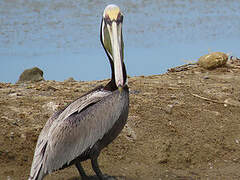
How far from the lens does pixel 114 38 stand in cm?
379

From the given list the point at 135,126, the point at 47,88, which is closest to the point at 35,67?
the point at 47,88

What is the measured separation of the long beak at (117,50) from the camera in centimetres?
366

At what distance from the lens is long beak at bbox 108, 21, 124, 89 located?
3656mm

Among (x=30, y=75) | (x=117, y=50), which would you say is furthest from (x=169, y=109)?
(x=30, y=75)

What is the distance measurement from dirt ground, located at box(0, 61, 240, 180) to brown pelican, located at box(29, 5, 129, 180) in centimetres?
97

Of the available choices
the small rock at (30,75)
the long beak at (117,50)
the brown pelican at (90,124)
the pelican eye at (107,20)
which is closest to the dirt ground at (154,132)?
the brown pelican at (90,124)

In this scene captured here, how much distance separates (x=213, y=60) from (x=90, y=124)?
5.21 metres

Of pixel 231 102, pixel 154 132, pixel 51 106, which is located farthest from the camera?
pixel 231 102

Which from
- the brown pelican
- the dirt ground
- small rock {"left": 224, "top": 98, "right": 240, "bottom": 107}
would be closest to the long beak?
the brown pelican

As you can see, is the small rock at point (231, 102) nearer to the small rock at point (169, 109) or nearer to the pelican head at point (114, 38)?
the small rock at point (169, 109)

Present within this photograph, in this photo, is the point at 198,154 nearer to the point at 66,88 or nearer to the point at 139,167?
the point at 139,167

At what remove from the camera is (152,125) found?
5.52 meters

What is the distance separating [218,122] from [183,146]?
2.86ft

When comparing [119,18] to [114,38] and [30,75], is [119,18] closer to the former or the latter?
[114,38]
